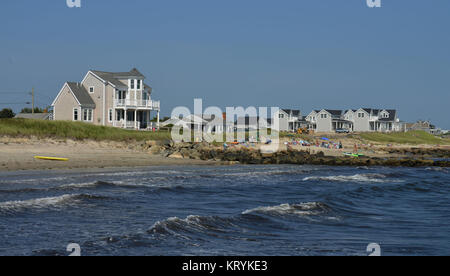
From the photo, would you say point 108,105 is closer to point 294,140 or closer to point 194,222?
point 294,140

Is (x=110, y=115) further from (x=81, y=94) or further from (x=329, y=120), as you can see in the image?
(x=329, y=120)

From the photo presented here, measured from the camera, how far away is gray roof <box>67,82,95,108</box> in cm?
5153

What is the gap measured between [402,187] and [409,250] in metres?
14.8

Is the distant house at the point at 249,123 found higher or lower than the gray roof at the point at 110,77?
lower

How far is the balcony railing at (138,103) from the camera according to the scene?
52781 millimetres

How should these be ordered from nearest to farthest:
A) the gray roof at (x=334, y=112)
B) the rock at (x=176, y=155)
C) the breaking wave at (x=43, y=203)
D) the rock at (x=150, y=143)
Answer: the breaking wave at (x=43, y=203)
the rock at (x=176, y=155)
the rock at (x=150, y=143)
the gray roof at (x=334, y=112)

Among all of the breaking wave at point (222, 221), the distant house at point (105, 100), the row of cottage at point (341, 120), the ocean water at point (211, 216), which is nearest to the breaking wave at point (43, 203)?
the ocean water at point (211, 216)

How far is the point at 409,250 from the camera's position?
444 inches

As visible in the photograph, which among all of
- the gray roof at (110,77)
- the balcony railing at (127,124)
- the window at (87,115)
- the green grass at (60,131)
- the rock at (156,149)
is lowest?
the rock at (156,149)

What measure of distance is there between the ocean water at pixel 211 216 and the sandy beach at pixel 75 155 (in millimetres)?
3029

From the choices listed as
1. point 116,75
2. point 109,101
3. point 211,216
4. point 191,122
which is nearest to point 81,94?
point 109,101

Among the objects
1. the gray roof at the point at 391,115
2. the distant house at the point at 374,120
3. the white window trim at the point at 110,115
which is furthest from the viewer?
the gray roof at the point at 391,115

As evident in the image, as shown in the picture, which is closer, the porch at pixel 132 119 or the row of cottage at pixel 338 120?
the porch at pixel 132 119

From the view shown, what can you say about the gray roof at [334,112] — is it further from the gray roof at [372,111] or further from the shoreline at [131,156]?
the shoreline at [131,156]
